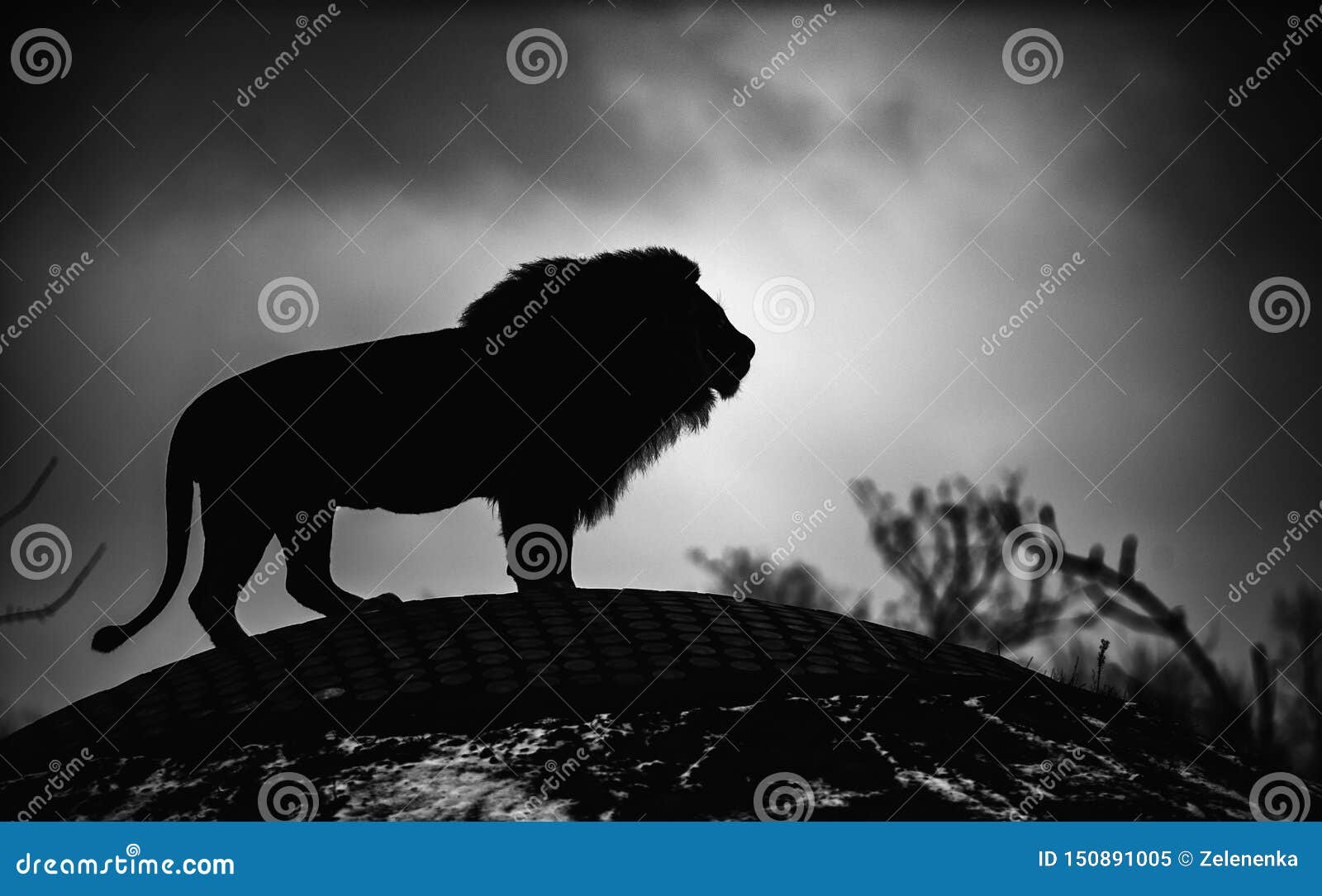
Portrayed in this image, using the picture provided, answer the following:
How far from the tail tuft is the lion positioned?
0.03 ft

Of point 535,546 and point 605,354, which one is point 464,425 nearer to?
point 535,546

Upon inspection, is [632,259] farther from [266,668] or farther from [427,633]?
[266,668]

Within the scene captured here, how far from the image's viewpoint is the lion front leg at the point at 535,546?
19.3 feet

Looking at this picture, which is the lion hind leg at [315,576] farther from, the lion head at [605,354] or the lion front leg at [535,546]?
the lion head at [605,354]

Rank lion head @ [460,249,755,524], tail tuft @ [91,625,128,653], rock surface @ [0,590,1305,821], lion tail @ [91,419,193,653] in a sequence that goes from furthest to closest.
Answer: lion head @ [460,249,755,524], lion tail @ [91,419,193,653], tail tuft @ [91,625,128,653], rock surface @ [0,590,1305,821]

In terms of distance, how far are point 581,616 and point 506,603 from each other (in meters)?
0.47

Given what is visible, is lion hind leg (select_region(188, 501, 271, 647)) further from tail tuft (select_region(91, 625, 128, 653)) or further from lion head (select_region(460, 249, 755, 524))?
lion head (select_region(460, 249, 755, 524))

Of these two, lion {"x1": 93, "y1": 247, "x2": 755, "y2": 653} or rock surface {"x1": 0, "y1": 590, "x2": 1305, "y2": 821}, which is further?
lion {"x1": 93, "y1": 247, "x2": 755, "y2": 653}

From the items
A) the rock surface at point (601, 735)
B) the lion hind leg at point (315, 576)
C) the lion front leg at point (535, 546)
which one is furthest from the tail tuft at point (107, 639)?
the lion front leg at point (535, 546)

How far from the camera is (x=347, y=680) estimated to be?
4500 millimetres

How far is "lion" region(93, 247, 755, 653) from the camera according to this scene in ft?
19.0

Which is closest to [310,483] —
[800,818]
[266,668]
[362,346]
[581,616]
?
[362,346]

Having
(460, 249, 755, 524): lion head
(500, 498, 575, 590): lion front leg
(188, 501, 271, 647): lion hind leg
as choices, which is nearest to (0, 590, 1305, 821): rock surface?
(188, 501, 271, 647): lion hind leg

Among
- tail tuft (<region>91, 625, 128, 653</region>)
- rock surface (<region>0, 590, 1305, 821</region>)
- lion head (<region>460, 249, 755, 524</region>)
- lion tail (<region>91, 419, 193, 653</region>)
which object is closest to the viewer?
rock surface (<region>0, 590, 1305, 821</region>)
